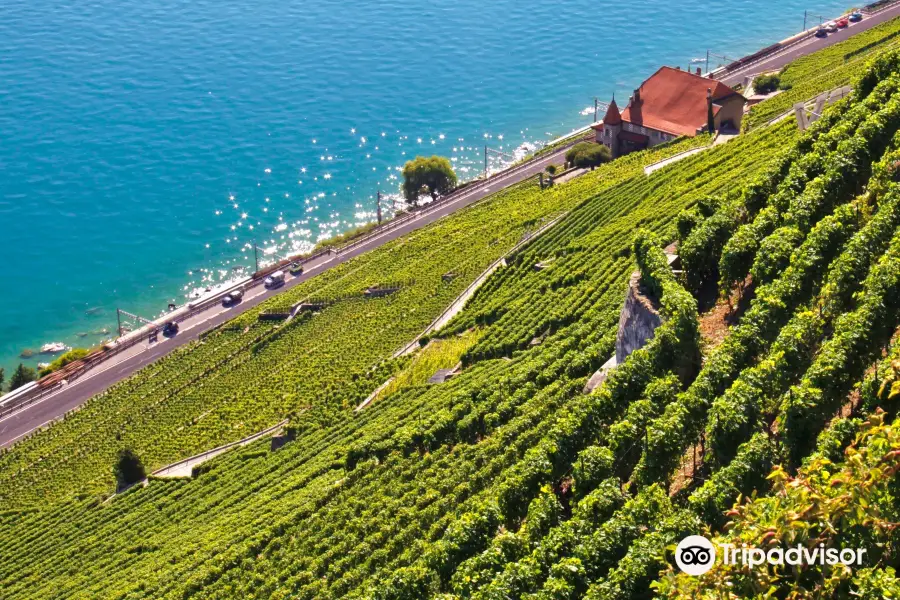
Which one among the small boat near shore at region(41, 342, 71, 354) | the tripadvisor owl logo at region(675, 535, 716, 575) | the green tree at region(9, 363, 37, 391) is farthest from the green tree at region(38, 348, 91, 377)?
the tripadvisor owl logo at region(675, 535, 716, 575)

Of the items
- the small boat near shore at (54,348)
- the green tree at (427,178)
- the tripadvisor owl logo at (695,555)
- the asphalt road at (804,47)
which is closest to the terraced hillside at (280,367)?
the green tree at (427,178)

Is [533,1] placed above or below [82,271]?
above

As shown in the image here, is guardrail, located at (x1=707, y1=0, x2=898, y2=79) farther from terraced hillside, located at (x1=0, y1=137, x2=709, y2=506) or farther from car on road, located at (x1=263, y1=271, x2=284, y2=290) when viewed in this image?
car on road, located at (x1=263, y1=271, x2=284, y2=290)

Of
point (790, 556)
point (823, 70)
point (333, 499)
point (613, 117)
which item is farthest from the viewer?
point (823, 70)

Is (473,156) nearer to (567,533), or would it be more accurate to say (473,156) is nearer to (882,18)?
(882,18)

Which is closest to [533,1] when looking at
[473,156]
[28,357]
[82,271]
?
[473,156]

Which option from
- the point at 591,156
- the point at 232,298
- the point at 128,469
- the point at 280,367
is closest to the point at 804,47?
the point at 591,156

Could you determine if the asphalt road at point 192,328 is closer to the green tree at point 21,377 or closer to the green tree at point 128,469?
the green tree at point 21,377

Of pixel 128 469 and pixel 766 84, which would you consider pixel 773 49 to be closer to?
pixel 766 84
